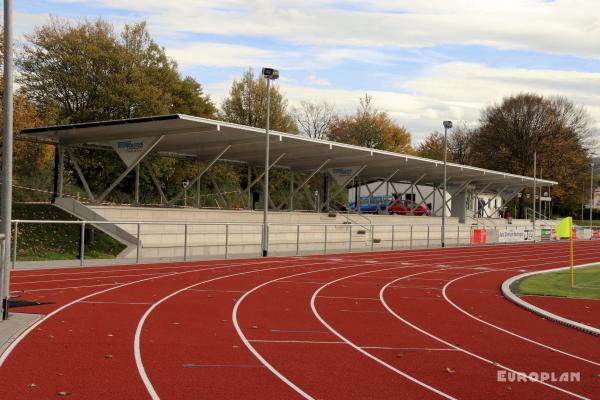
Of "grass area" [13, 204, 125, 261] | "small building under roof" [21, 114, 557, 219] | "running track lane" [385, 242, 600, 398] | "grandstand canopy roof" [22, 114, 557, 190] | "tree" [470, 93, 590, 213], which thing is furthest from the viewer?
"tree" [470, 93, 590, 213]

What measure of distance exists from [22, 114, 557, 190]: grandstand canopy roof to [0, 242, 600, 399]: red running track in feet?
33.6

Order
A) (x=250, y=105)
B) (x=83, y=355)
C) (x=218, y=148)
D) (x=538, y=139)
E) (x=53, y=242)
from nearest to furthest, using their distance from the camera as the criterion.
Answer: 1. (x=83, y=355)
2. (x=53, y=242)
3. (x=218, y=148)
4. (x=250, y=105)
5. (x=538, y=139)

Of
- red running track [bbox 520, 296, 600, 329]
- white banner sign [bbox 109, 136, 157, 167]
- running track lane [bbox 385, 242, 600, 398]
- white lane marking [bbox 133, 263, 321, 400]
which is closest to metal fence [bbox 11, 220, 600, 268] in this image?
white banner sign [bbox 109, 136, 157, 167]

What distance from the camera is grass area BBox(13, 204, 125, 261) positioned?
2323cm

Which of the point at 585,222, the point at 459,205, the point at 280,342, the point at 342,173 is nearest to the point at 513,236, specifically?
the point at 342,173

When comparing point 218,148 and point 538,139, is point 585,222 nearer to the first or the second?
point 538,139

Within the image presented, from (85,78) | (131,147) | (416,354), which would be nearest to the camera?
(416,354)

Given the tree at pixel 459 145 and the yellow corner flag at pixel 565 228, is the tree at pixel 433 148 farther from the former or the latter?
the yellow corner flag at pixel 565 228

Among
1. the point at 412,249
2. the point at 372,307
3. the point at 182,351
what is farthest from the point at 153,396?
the point at 412,249

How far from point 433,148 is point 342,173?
57.9 metres

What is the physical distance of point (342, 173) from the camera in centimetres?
4528

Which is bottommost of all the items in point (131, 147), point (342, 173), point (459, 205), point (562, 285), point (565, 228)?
point (562, 285)

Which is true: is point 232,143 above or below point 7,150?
above

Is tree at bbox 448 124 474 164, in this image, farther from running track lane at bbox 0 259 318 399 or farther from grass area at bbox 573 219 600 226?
running track lane at bbox 0 259 318 399
